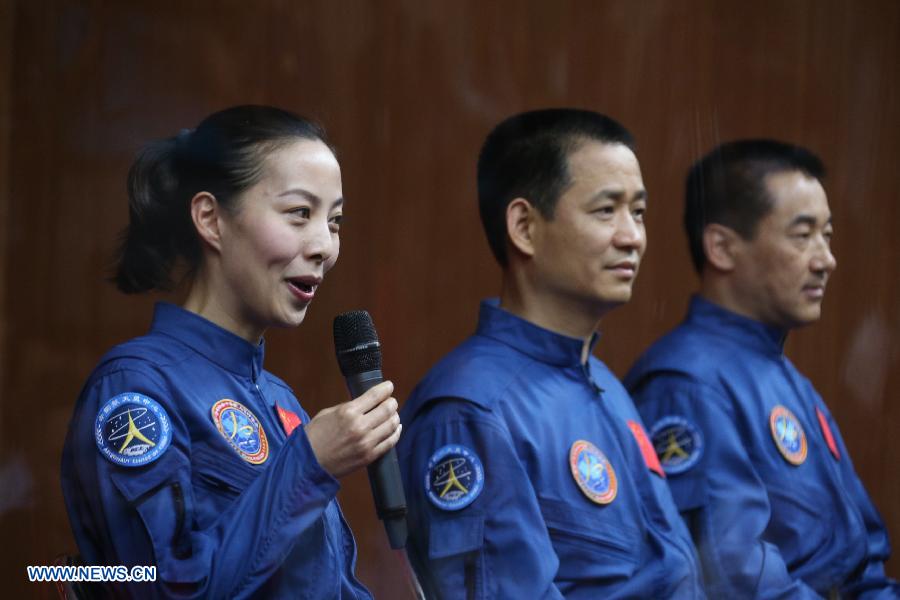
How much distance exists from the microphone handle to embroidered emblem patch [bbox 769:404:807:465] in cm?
78

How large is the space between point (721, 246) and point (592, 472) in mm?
→ 538

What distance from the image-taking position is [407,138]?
1901 mm

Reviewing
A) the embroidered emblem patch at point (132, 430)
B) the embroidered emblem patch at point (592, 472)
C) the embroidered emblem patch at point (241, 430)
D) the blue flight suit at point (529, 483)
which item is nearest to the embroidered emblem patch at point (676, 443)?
the blue flight suit at point (529, 483)

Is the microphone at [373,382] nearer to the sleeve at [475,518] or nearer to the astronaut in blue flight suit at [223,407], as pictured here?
the astronaut in blue flight suit at [223,407]

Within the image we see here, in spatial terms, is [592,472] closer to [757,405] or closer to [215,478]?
[757,405]

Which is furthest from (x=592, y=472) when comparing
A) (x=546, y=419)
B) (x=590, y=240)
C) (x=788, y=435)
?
(x=788, y=435)

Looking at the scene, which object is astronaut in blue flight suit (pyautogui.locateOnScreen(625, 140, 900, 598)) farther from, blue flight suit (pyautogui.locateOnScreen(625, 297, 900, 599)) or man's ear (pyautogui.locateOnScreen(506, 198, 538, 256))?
man's ear (pyautogui.locateOnScreen(506, 198, 538, 256))

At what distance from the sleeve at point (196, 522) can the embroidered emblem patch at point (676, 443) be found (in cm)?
69

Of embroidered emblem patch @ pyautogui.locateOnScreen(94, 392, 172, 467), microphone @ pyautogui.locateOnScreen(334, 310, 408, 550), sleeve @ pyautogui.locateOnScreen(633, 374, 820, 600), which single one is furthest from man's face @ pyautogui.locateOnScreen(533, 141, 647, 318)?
embroidered emblem patch @ pyautogui.locateOnScreen(94, 392, 172, 467)

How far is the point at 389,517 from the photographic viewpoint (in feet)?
4.35

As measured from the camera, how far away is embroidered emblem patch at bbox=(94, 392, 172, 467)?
4.38ft

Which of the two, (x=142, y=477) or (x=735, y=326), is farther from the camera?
(x=735, y=326)

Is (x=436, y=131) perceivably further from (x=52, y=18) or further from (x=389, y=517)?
(x=389, y=517)

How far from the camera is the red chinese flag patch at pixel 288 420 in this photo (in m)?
1.51
